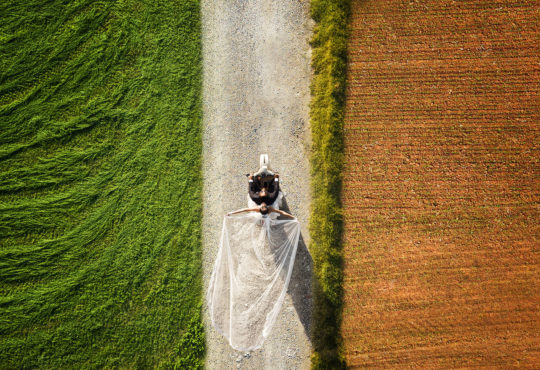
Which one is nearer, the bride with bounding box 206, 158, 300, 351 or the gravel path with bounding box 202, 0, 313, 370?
the bride with bounding box 206, 158, 300, 351

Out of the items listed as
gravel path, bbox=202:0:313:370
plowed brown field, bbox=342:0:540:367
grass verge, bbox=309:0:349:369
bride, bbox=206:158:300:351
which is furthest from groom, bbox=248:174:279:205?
plowed brown field, bbox=342:0:540:367

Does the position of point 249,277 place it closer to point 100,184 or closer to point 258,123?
point 258,123

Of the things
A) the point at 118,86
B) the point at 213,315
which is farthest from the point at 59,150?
the point at 213,315

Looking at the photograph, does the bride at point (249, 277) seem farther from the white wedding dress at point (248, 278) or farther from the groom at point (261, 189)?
the groom at point (261, 189)

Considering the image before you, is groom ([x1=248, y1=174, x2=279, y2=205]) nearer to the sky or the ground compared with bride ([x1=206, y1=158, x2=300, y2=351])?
nearer to the sky

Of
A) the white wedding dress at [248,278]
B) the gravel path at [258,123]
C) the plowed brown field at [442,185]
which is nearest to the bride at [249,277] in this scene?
the white wedding dress at [248,278]

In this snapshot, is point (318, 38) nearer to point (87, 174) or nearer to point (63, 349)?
point (87, 174)

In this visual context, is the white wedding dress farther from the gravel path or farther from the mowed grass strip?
the mowed grass strip
